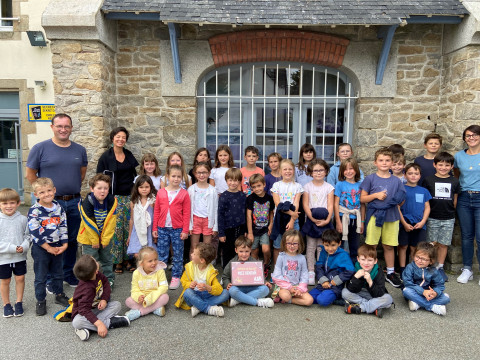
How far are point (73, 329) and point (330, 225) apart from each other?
112 inches

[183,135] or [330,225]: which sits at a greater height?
[183,135]

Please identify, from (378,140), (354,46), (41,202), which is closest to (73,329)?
(41,202)

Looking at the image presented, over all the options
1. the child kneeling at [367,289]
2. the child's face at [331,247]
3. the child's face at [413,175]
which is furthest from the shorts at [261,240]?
the child's face at [413,175]

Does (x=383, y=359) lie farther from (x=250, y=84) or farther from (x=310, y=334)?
(x=250, y=84)

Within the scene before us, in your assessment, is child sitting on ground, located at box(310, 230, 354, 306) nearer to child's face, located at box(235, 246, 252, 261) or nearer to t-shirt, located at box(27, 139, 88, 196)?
child's face, located at box(235, 246, 252, 261)

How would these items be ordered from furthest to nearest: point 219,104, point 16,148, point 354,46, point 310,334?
point 16,148 < point 219,104 < point 354,46 < point 310,334

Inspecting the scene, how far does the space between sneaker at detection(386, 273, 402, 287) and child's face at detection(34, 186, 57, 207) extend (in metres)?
3.80

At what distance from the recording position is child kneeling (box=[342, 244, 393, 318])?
11.9 ft

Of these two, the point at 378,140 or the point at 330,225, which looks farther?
the point at 378,140

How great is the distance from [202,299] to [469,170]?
11.3ft

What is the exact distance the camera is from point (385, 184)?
4328 mm

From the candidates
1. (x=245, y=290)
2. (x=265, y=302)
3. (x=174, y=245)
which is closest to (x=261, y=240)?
(x=245, y=290)

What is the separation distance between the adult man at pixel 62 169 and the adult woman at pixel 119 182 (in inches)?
18.9

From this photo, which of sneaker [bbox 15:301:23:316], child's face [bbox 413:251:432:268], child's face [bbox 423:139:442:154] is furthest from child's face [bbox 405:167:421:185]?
sneaker [bbox 15:301:23:316]
